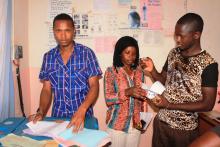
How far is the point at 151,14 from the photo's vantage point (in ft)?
9.57

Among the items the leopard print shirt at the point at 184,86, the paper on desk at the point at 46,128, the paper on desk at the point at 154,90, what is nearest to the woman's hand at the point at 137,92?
the paper on desk at the point at 154,90

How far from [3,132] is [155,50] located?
192 centimetres

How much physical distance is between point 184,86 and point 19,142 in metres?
1.22

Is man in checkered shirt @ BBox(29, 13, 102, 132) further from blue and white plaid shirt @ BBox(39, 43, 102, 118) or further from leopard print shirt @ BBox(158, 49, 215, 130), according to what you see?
leopard print shirt @ BBox(158, 49, 215, 130)

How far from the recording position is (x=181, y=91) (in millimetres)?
1955

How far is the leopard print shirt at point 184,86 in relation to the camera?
1869mm

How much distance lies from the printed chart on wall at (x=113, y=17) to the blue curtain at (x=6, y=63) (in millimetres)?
697

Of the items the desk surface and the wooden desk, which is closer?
the desk surface

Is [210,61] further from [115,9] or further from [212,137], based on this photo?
[115,9]

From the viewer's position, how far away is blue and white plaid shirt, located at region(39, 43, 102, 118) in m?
2.16

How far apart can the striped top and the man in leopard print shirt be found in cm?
33

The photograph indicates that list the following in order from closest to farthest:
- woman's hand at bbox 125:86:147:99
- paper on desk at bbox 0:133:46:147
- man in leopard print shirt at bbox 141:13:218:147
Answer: paper on desk at bbox 0:133:46:147 < man in leopard print shirt at bbox 141:13:218:147 < woman's hand at bbox 125:86:147:99

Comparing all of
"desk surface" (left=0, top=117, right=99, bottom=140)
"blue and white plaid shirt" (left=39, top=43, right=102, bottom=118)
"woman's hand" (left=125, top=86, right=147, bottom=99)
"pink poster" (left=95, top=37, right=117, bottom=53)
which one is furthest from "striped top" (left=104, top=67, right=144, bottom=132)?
"pink poster" (left=95, top=37, right=117, bottom=53)

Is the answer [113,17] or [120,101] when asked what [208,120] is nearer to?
[120,101]
